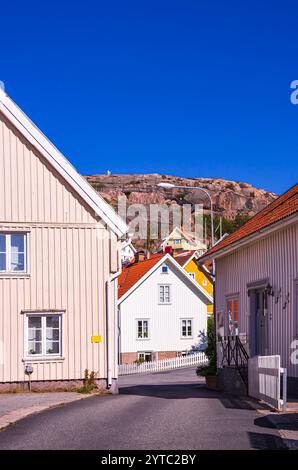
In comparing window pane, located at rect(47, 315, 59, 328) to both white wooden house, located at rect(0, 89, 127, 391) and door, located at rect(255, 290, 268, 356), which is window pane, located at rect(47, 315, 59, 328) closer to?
white wooden house, located at rect(0, 89, 127, 391)

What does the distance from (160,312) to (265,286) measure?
37.5 m

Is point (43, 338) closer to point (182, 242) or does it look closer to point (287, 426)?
point (287, 426)

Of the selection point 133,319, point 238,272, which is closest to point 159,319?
point 133,319

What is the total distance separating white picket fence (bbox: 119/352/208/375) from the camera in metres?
51.6

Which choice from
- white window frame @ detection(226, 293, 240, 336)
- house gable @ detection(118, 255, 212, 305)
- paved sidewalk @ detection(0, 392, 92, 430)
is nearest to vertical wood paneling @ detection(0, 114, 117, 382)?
paved sidewalk @ detection(0, 392, 92, 430)

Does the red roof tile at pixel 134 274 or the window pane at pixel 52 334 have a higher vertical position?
the red roof tile at pixel 134 274

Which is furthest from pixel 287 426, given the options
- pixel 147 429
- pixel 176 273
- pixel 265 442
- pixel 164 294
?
pixel 176 273

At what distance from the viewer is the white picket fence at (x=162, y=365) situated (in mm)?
51625

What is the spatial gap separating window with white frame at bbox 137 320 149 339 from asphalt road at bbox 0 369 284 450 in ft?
134

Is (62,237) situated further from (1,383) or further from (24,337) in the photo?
(1,383)

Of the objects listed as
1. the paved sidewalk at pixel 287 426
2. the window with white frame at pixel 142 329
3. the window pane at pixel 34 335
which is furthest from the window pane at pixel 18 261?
the window with white frame at pixel 142 329

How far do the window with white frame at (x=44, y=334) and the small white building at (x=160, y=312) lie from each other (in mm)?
32956

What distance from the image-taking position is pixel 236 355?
2192 cm

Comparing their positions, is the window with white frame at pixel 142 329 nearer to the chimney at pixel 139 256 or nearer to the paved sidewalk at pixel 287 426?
the chimney at pixel 139 256
